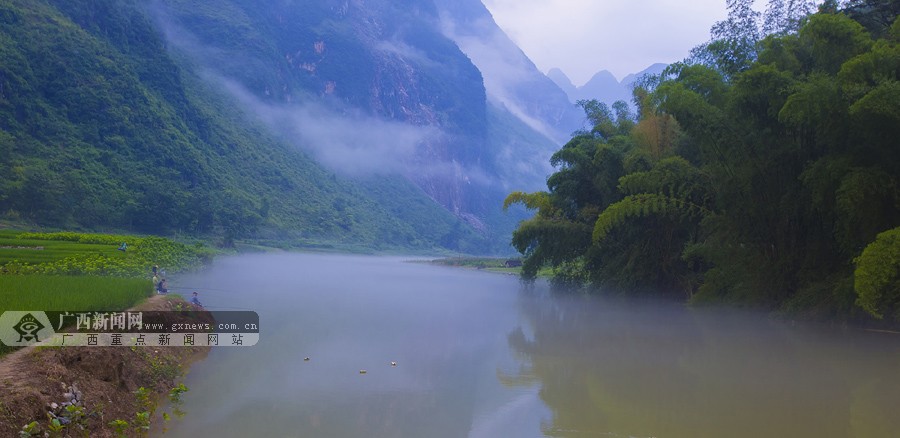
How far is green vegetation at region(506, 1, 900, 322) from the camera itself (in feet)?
37.3

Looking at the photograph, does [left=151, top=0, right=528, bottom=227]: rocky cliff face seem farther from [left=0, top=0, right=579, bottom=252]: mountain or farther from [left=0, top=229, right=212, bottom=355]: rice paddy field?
[left=0, top=229, right=212, bottom=355]: rice paddy field

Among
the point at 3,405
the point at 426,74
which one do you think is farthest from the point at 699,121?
the point at 426,74

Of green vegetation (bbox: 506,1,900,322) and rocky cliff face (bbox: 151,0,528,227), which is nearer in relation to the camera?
green vegetation (bbox: 506,1,900,322)

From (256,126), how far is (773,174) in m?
91.8

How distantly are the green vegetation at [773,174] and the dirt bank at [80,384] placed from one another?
10.1 m

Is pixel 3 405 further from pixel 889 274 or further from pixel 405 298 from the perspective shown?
pixel 405 298

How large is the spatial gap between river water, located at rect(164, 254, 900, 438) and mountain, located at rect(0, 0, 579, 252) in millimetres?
33363

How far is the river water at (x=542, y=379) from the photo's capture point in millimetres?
7059

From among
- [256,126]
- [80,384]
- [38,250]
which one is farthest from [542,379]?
[256,126]

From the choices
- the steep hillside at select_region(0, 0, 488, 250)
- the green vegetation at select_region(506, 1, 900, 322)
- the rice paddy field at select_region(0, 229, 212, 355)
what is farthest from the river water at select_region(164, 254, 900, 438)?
the steep hillside at select_region(0, 0, 488, 250)

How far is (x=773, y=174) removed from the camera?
14.5 meters

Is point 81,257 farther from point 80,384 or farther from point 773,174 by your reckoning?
point 773,174

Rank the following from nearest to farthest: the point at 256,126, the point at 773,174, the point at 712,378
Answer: the point at 712,378 → the point at 773,174 → the point at 256,126

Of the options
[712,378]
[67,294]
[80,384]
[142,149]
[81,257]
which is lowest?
[712,378]
